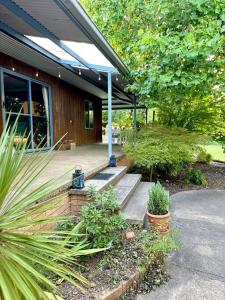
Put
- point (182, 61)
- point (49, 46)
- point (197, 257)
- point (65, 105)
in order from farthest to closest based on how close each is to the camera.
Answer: point (65, 105)
point (182, 61)
point (49, 46)
point (197, 257)

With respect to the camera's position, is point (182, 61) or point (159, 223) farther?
point (182, 61)

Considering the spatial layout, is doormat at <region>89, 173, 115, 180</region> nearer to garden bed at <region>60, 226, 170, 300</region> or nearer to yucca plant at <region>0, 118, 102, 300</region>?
garden bed at <region>60, 226, 170, 300</region>

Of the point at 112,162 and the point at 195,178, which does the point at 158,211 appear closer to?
the point at 112,162

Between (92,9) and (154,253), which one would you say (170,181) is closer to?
(154,253)

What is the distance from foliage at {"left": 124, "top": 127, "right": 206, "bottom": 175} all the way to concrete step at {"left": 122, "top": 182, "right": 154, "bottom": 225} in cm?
108

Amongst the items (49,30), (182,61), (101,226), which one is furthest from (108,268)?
(182,61)

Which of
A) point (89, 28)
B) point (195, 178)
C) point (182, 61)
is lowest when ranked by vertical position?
point (195, 178)

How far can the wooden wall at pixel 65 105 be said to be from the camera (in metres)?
6.91

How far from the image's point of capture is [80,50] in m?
5.14

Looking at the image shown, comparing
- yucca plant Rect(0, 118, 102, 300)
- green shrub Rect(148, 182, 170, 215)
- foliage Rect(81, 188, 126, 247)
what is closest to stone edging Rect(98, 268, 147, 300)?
foliage Rect(81, 188, 126, 247)

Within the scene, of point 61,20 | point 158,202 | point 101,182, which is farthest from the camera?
point 101,182

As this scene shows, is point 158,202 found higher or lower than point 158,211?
higher

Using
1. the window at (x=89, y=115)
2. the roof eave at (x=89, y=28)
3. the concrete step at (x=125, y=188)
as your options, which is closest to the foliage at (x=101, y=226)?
the concrete step at (x=125, y=188)

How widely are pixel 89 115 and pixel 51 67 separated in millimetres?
5300
